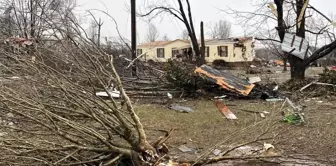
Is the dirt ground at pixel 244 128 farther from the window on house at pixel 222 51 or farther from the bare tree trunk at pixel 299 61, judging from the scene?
the window on house at pixel 222 51

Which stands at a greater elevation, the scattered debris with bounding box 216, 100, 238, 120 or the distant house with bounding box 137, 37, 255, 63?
the distant house with bounding box 137, 37, 255, 63

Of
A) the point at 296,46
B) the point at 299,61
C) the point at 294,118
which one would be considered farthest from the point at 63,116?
the point at 299,61

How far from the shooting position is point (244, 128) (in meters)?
5.57

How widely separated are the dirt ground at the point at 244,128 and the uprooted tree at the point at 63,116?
109 centimetres

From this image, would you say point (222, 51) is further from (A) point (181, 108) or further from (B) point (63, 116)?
(B) point (63, 116)

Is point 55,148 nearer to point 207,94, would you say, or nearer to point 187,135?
point 187,135

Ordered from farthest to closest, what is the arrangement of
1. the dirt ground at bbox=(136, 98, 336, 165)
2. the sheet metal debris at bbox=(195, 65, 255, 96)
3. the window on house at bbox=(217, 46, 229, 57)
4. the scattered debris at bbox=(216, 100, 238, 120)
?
the window on house at bbox=(217, 46, 229, 57) → the sheet metal debris at bbox=(195, 65, 255, 96) → the scattered debris at bbox=(216, 100, 238, 120) → the dirt ground at bbox=(136, 98, 336, 165)

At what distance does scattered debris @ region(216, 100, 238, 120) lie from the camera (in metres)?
8.59

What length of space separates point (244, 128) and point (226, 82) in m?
5.73

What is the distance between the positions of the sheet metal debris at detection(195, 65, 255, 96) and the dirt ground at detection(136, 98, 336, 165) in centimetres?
38

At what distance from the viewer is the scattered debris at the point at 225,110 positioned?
859 centimetres

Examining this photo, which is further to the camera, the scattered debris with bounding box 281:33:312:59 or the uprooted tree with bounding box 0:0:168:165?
the scattered debris with bounding box 281:33:312:59

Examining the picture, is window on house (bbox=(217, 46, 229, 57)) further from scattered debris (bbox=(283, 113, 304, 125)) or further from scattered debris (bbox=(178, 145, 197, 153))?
scattered debris (bbox=(178, 145, 197, 153))

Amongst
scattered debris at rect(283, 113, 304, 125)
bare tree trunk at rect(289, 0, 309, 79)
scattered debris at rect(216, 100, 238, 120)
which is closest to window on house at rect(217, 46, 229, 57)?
bare tree trunk at rect(289, 0, 309, 79)
